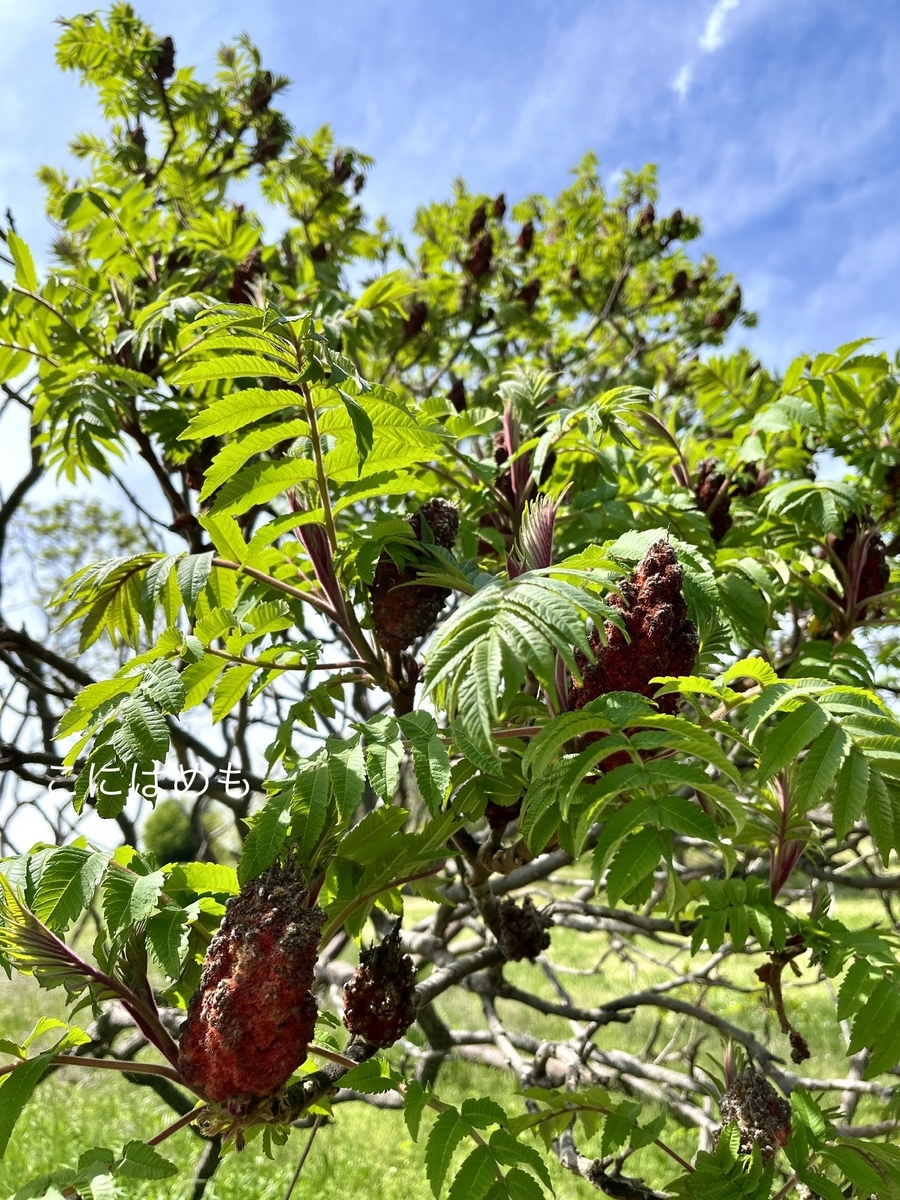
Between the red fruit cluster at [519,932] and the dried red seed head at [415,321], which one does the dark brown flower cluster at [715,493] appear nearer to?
the red fruit cluster at [519,932]

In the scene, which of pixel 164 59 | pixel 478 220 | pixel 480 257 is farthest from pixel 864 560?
pixel 164 59

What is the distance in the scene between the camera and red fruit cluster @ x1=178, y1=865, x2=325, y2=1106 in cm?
144

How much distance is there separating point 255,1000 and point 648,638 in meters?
1.00

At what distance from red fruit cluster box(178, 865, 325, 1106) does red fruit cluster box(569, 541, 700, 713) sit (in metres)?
0.71

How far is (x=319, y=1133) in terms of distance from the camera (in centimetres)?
515

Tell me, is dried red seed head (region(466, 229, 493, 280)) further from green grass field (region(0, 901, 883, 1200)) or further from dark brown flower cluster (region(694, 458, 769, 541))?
green grass field (region(0, 901, 883, 1200))

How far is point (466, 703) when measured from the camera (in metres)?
1.26

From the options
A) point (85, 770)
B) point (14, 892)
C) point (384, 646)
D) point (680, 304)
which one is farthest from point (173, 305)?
point (680, 304)

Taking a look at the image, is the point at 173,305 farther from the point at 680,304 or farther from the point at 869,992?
the point at 680,304

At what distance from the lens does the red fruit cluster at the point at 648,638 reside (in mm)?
1606

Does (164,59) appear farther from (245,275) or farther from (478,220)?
(245,275)

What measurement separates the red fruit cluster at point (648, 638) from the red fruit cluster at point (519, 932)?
Answer: 1.30 metres

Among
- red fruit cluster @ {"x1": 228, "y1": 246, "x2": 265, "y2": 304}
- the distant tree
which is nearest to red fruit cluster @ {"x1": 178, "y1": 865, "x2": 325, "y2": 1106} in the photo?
the distant tree

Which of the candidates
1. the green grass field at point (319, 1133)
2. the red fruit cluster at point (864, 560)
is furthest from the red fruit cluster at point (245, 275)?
the green grass field at point (319, 1133)
